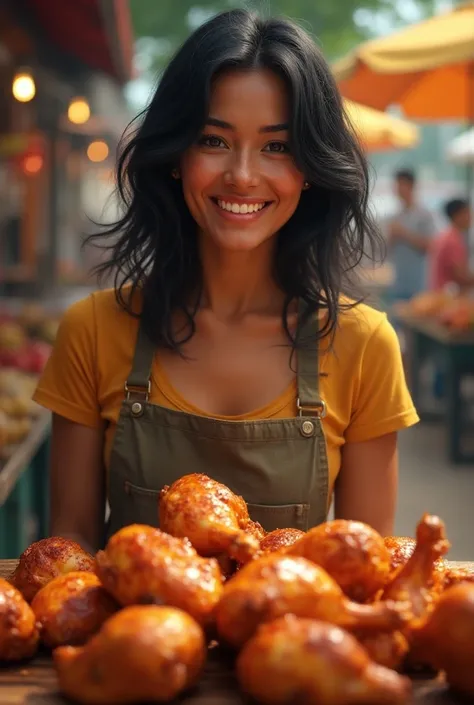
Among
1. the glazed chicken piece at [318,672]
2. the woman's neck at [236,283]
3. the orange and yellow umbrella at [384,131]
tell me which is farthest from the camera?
the orange and yellow umbrella at [384,131]

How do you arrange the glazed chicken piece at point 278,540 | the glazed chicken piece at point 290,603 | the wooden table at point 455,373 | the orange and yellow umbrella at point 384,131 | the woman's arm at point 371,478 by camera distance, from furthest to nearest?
the orange and yellow umbrella at point 384,131
the wooden table at point 455,373
the woman's arm at point 371,478
the glazed chicken piece at point 278,540
the glazed chicken piece at point 290,603

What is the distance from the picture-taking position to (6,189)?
1027 cm

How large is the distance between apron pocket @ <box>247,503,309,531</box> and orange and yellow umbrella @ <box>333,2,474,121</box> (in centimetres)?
598

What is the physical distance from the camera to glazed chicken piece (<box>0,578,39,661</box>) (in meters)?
1.45

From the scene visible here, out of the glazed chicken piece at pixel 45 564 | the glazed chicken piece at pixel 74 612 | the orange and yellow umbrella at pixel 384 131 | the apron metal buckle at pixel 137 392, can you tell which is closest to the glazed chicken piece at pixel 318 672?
the glazed chicken piece at pixel 74 612

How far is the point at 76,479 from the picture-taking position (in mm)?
2586

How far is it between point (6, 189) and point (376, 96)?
3.80 m

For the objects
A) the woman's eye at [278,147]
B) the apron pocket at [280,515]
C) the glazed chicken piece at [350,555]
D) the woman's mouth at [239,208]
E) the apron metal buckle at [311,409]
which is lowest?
the apron pocket at [280,515]

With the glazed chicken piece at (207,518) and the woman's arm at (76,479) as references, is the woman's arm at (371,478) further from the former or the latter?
the glazed chicken piece at (207,518)

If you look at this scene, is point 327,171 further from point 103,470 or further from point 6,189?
point 6,189

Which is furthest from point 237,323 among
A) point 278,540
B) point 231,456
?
point 278,540

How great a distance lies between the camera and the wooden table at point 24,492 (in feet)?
13.3

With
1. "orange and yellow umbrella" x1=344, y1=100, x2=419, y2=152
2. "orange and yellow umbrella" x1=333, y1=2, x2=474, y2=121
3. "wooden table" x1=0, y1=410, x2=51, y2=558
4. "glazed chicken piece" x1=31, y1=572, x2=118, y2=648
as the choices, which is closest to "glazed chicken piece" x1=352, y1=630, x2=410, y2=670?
"glazed chicken piece" x1=31, y1=572, x2=118, y2=648

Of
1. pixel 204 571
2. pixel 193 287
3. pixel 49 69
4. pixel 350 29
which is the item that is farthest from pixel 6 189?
pixel 350 29
